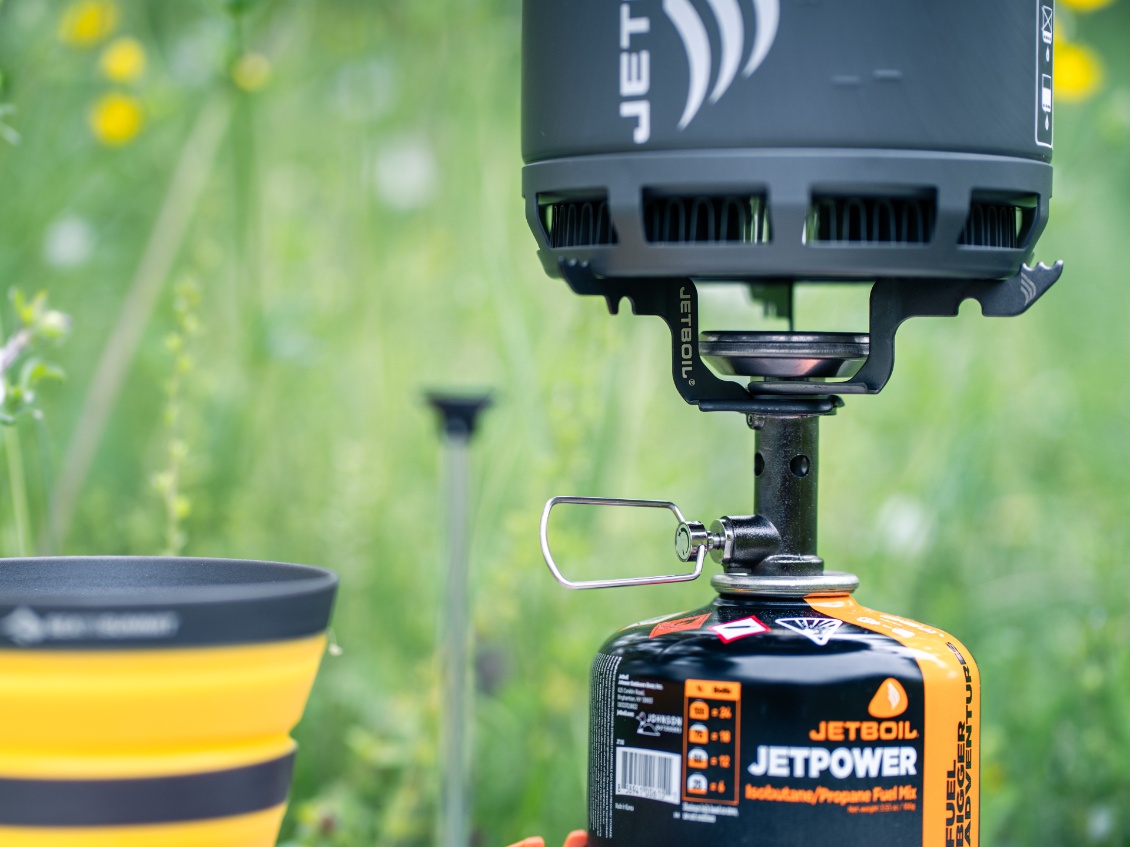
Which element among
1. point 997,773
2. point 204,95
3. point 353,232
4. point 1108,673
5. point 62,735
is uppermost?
point 204,95

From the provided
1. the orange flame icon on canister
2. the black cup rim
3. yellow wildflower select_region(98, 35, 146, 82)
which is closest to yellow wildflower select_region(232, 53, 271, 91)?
yellow wildflower select_region(98, 35, 146, 82)

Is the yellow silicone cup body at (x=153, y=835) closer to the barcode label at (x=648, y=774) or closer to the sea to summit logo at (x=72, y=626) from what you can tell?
the sea to summit logo at (x=72, y=626)

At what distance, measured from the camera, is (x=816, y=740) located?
3.65 feet

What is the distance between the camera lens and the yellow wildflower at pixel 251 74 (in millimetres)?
1854

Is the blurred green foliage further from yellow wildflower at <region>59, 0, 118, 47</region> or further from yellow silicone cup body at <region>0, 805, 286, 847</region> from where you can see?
yellow silicone cup body at <region>0, 805, 286, 847</region>

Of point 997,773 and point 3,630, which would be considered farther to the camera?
point 997,773

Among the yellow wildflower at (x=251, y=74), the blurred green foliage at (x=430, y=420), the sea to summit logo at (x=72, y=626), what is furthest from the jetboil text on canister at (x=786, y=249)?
the yellow wildflower at (x=251, y=74)

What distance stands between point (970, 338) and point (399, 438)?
0.94m

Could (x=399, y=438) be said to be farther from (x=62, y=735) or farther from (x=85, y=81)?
(x=62, y=735)

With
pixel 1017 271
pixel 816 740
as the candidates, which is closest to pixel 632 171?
pixel 1017 271

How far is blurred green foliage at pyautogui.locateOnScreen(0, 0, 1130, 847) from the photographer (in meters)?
1.92

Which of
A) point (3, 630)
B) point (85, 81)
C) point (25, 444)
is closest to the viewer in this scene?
point (3, 630)

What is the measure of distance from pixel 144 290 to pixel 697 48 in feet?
3.93

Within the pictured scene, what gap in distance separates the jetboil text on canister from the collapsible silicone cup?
35cm
